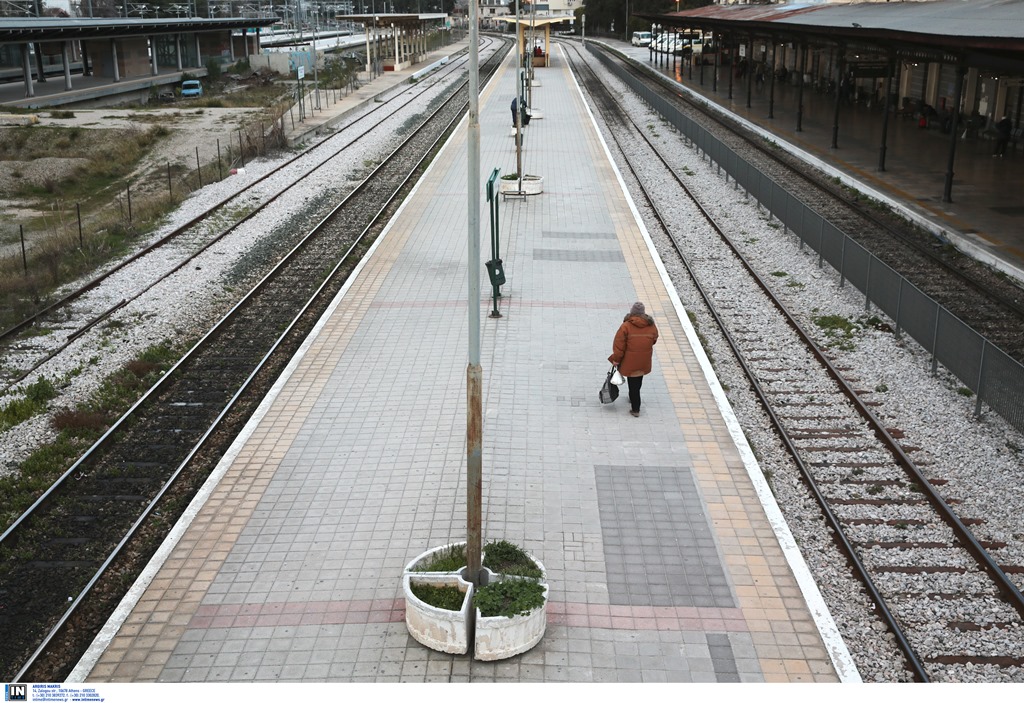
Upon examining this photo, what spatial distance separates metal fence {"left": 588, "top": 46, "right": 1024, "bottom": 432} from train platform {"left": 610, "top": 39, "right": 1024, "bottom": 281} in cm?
267

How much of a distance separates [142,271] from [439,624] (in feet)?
42.6

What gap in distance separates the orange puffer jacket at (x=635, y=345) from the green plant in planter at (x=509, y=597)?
13.2 ft

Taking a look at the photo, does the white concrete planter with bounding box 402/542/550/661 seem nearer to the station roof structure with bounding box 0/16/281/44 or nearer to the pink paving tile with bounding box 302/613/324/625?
the pink paving tile with bounding box 302/613/324/625

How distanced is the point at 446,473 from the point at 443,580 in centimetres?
249

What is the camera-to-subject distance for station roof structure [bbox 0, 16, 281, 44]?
44062 mm

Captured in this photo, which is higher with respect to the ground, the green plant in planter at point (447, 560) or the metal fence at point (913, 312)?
the metal fence at point (913, 312)

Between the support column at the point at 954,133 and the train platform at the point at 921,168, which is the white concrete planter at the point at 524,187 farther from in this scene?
the support column at the point at 954,133

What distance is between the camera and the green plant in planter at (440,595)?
6.84m

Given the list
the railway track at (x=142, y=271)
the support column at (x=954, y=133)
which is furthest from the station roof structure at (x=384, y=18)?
the support column at (x=954, y=133)

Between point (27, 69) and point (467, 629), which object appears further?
point (27, 69)

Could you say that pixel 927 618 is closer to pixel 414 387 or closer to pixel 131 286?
pixel 414 387

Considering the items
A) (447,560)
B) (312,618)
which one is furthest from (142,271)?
(447,560)

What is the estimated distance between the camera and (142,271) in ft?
58.1

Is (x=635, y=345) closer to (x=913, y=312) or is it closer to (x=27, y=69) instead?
(x=913, y=312)
